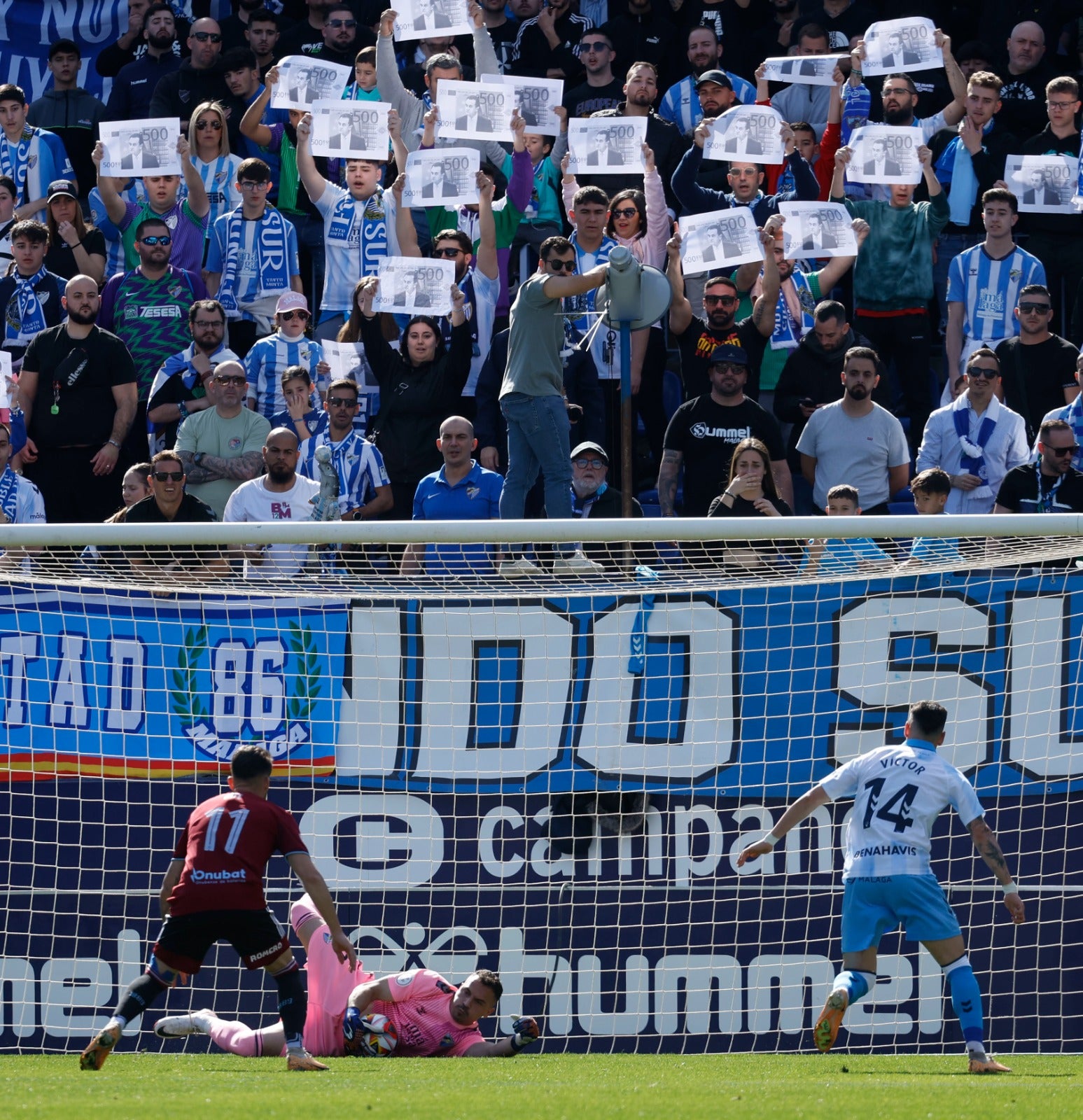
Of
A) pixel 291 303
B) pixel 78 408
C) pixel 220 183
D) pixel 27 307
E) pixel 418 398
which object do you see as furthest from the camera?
pixel 220 183

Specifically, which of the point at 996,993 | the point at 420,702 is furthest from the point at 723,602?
the point at 996,993

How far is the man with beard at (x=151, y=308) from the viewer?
11703mm

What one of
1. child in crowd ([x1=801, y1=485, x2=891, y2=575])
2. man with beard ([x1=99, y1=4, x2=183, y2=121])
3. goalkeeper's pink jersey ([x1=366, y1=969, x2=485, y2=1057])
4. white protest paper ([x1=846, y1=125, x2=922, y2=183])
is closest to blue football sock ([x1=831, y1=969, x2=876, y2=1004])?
goalkeeper's pink jersey ([x1=366, y1=969, x2=485, y2=1057])

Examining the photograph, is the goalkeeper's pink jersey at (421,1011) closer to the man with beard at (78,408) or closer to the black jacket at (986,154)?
the man with beard at (78,408)

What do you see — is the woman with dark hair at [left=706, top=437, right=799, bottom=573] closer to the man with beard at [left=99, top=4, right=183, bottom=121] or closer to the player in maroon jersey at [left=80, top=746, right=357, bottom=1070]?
the player in maroon jersey at [left=80, top=746, right=357, bottom=1070]

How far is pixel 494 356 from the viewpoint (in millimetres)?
10961

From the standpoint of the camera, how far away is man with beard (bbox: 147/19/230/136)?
13.4 metres

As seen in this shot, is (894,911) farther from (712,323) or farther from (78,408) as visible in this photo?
(78,408)

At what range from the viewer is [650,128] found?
12328 mm

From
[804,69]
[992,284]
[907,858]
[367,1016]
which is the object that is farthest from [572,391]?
[907,858]

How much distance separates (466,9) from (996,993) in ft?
23.7

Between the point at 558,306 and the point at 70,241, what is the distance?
4.20m

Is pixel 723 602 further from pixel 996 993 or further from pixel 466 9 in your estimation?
pixel 466 9

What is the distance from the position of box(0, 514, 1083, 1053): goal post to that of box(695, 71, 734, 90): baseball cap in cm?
408
